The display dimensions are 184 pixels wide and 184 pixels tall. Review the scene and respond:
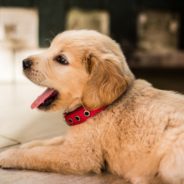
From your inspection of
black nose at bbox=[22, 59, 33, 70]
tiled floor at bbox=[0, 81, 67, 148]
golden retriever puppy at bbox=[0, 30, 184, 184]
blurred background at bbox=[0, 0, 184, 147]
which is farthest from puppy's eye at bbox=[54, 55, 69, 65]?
blurred background at bbox=[0, 0, 184, 147]

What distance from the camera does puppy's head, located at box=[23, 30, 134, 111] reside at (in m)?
1.49

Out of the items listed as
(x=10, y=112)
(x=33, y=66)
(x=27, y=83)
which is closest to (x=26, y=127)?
(x=10, y=112)

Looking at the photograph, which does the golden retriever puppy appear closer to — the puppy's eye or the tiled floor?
the puppy's eye

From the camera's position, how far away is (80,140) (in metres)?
1.54

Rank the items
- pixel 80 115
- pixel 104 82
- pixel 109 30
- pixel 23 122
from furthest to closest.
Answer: pixel 109 30
pixel 23 122
pixel 80 115
pixel 104 82

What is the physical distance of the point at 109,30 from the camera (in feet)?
15.6

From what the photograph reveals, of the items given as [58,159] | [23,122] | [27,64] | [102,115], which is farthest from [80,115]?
[23,122]

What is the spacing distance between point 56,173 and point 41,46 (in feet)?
10.1

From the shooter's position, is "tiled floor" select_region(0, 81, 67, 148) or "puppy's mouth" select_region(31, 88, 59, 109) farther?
"tiled floor" select_region(0, 81, 67, 148)

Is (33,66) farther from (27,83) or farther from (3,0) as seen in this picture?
(3,0)

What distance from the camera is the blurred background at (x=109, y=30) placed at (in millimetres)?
4078

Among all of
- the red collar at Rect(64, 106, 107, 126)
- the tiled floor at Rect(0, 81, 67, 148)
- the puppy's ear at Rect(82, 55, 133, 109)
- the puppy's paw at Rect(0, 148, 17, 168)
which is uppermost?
the puppy's ear at Rect(82, 55, 133, 109)

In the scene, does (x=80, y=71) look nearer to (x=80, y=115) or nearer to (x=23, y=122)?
(x=80, y=115)

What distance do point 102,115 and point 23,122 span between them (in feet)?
3.03
